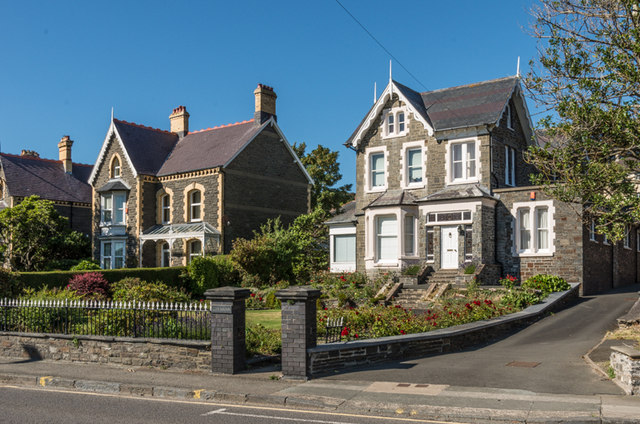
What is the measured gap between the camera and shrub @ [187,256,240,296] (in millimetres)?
29516

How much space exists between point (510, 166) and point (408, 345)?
1798cm

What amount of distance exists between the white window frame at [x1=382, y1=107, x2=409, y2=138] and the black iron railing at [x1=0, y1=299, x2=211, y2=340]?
17744 mm

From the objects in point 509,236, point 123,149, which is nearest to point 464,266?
point 509,236

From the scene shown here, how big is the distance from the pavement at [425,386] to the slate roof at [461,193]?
38.4 ft

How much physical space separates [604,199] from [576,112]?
210cm

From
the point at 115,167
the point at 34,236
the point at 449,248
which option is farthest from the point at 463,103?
the point at 34,236

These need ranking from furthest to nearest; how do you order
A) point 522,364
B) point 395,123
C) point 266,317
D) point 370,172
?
point 370,172 → point 395,123 → point 266,317 → point 522,364

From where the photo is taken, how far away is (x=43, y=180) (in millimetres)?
44812

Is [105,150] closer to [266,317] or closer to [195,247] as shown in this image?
[195,247]

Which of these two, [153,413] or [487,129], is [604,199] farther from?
[487,129]

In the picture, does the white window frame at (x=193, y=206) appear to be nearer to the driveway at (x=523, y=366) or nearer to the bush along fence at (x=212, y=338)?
the bush along fence at (x=212, y=338)

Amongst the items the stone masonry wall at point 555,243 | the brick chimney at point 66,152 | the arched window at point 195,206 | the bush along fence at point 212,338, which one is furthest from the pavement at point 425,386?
the brick chimney at point 66,152

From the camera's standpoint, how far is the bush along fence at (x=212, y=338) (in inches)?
465

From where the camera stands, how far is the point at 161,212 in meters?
38.1
